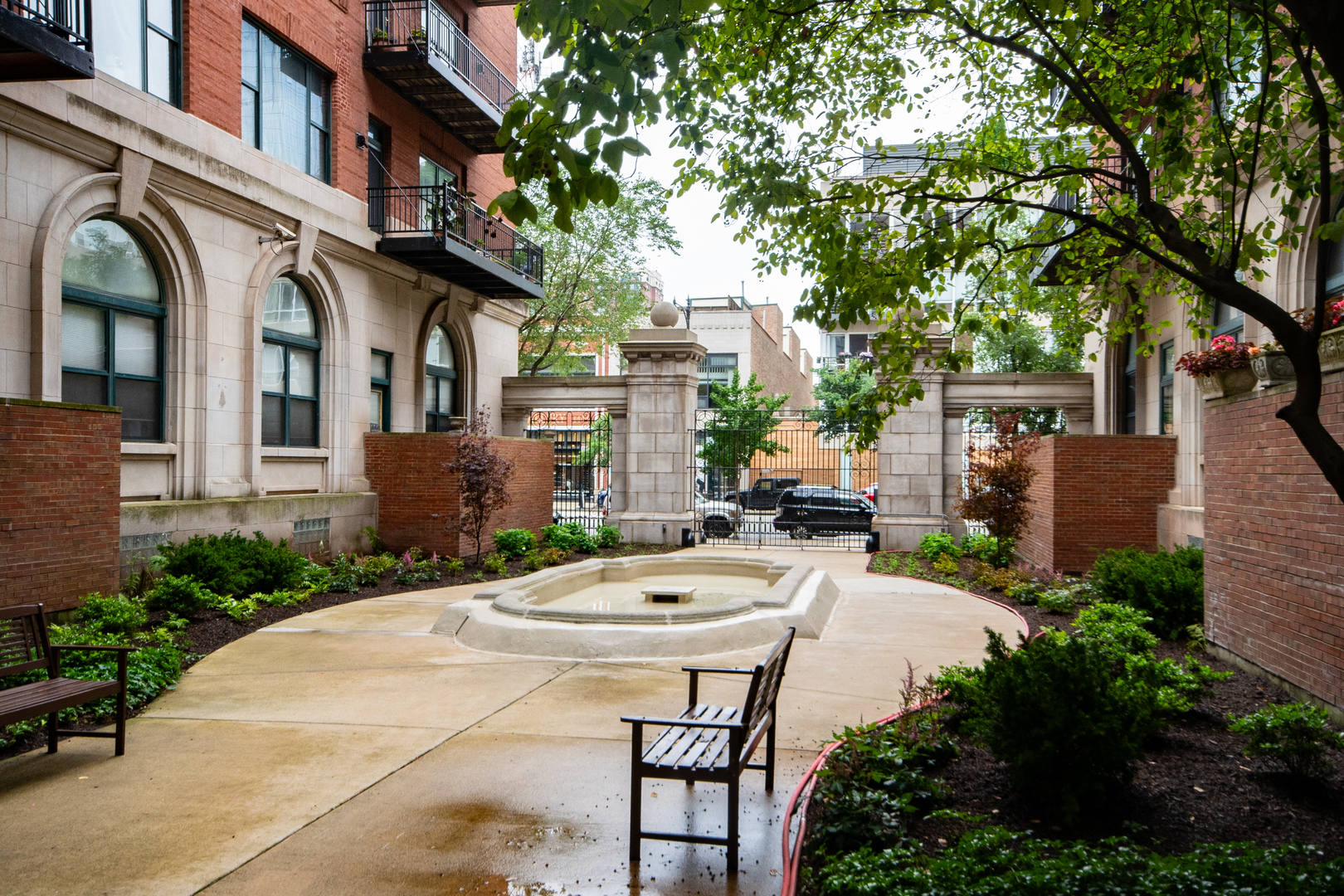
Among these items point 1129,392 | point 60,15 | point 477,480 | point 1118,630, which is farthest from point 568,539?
point 1129,392

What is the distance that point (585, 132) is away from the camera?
138 inches

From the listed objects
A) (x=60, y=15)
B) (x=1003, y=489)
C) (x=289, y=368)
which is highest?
(x=60, y=15)

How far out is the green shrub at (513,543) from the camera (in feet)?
57.0

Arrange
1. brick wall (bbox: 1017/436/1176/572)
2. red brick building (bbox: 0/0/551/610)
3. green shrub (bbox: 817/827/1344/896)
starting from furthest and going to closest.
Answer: brick wall (bbox: 1017/436/1176/572) → red brick building (bbox: 0/0/551/610) → green shrub (bbox: 817/827/1344/896)

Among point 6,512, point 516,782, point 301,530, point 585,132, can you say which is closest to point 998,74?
point 585,132

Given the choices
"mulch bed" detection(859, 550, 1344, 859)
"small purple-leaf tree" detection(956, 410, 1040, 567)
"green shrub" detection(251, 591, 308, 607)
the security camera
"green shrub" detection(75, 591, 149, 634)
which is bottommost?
"green shrub" detection(251, 591, 308, 607)

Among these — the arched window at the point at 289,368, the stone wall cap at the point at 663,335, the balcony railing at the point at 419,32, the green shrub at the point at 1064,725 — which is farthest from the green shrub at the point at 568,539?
the green shrub at the point at 1064,725

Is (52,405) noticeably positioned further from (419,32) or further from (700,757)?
(419,32)

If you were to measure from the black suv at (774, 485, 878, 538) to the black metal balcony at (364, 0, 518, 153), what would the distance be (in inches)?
470

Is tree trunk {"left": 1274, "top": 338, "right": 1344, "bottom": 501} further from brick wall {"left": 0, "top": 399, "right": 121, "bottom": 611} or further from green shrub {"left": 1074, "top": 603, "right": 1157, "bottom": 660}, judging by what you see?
brick wall {"left": 0, "top": 399, "right": 121, "bottom": 611}

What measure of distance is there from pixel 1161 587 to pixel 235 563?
11.4 m

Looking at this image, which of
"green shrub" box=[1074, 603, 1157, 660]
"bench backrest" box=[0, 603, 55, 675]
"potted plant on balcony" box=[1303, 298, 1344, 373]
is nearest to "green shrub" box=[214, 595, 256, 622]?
"bench backrest" box=[0, 603, 55, 675]

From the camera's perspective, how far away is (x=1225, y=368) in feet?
27.2

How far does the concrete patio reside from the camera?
4.37 m
